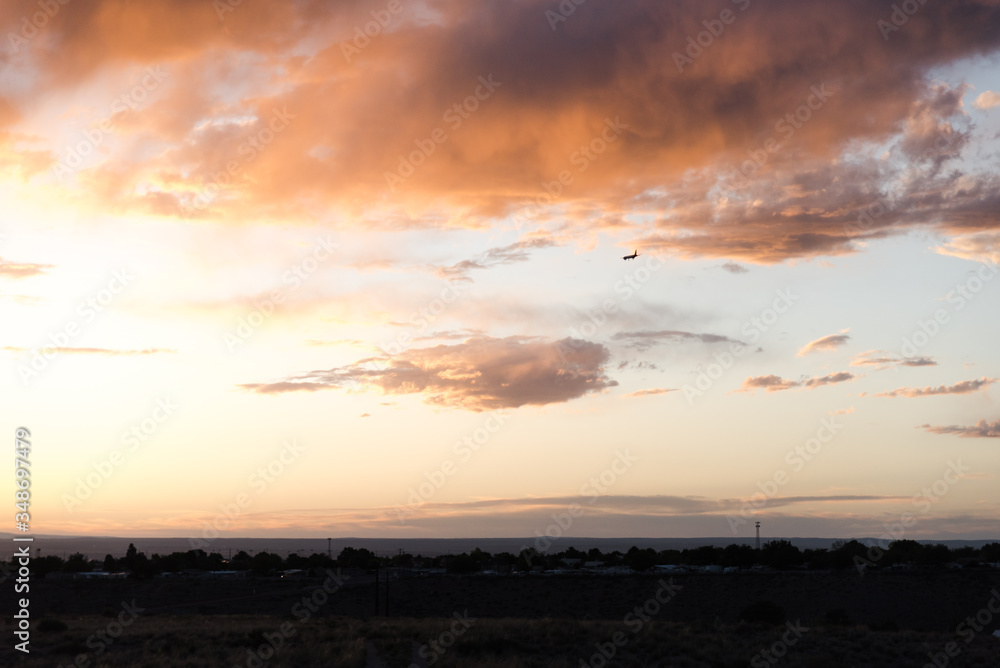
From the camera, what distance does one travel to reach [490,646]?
3434 cm

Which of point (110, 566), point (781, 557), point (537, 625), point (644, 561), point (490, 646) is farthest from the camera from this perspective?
point (110, 566)

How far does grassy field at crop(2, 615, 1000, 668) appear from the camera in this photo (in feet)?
103

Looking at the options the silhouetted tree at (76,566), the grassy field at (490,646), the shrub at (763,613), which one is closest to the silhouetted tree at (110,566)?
the silhouetted tree at (76,566)

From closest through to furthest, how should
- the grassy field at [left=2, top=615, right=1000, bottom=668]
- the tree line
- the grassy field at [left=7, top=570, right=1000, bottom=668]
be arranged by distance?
the grassy field at [left=2, top=615, right=1000, bottom=668] < the grassy field at [left=7, top=570, right=1000, bottom=668] < the tree line

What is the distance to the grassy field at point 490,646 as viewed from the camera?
1234 inches

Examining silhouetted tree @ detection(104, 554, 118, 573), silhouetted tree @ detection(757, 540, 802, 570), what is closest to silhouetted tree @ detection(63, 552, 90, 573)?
silhouetted tree @ detection(104, 554, 118, 573)

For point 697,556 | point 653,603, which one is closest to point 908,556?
point 697,556

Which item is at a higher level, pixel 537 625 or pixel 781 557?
pixel 537 625

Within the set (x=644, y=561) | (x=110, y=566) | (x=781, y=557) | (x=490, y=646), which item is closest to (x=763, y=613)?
(x=490, y=646)

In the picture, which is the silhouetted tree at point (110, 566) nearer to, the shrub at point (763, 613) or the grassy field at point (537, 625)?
the grassy field at point (537, 625)

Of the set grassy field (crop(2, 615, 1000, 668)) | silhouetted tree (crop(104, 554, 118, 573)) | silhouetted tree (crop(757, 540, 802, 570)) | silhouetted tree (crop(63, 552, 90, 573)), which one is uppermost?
grassy field (crop(2, 615, 1000, 668))

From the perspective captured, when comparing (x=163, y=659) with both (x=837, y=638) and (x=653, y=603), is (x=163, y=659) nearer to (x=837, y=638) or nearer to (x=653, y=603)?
(x=837, y=638)

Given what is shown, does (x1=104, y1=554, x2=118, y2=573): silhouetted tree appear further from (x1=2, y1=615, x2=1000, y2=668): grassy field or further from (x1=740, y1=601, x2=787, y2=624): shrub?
(x1=740, y1=601, x2=787, y2=624): shrub

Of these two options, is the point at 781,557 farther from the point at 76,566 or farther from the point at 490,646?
the point at 76,566
